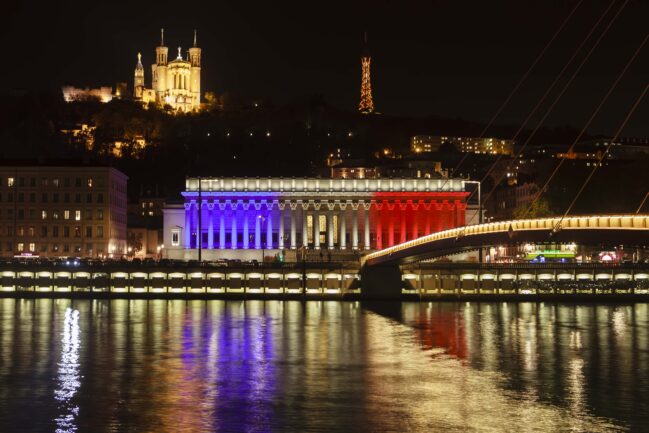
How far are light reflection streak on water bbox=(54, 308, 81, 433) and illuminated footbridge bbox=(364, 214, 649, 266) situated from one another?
24982 millimetres

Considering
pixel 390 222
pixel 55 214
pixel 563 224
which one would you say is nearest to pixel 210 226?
pixel 55 214

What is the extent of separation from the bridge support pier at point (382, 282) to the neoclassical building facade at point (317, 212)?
170 ft

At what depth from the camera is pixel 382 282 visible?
95.3 m

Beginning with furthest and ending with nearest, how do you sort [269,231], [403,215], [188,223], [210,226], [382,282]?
[403,215] → [269,231] → [210,226] → [188,223] → [382,282]

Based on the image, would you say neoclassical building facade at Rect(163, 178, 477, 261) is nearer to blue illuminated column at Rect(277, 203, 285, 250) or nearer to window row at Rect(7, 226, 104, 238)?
blue illuminated column at Rect(277, 203, 285, 250)

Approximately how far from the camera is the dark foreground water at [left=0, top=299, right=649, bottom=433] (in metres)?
38.8

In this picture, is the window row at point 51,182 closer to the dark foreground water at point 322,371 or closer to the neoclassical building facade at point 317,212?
the neoclassical building facade at point 317,212

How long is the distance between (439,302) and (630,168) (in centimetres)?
4550

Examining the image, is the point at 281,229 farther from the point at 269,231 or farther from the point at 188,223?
the point at 188,223

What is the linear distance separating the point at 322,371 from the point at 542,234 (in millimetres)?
18224

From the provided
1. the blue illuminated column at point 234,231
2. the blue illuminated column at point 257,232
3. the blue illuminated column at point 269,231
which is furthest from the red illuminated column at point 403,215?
the blue illuminated column at point 234,231

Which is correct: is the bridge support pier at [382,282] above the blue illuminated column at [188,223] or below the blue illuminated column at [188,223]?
below

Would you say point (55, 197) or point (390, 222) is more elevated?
point (55, 197)

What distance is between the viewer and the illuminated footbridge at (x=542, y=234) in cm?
5606
